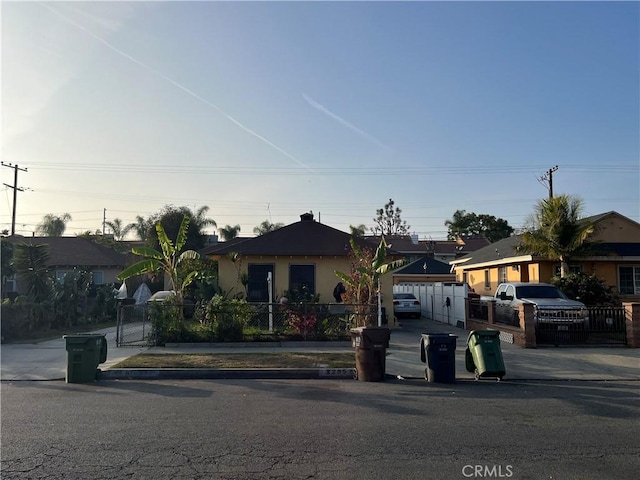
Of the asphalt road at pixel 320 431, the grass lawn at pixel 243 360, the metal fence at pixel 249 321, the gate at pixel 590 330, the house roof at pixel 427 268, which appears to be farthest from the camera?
the house roof at pixel 427 268

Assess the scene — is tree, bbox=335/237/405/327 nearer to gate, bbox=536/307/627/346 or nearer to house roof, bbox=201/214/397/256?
house roof, bbox=201/214/397/256

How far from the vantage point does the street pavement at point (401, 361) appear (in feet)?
37.3

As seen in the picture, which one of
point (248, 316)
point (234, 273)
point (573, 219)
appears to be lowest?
point (248, 316)

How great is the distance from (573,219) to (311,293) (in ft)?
37.8

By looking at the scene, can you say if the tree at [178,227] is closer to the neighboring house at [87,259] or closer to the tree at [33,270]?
the neighboring house at [87,259]

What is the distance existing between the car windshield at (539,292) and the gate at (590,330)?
2.83 meters

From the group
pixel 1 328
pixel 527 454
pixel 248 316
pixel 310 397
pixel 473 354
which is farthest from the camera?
pixel 1 328

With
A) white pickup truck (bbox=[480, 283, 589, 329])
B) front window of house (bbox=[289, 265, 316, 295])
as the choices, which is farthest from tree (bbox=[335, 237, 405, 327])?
white pickup truck (bbox=[480, 283, 589, 329])

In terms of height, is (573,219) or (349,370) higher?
(573,219)

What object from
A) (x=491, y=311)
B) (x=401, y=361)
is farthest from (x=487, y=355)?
(x=491, y=311)

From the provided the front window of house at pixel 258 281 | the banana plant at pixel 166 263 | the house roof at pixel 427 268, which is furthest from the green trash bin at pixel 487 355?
the house roof at pixel 427 268

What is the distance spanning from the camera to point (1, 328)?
17.2 meters

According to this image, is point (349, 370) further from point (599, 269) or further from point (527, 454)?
point (599, 269)

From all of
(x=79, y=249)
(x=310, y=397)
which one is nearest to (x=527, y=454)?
(x=310, y=397)
